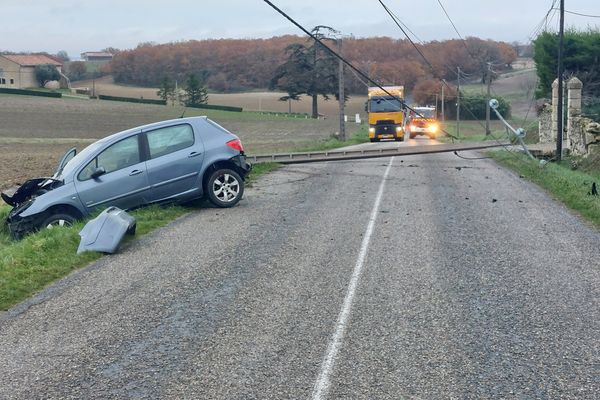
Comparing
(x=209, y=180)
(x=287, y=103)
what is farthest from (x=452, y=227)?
(x=287, y=103)

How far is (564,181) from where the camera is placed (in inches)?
724

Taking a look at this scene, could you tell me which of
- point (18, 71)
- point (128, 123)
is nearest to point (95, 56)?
point (18, 71)

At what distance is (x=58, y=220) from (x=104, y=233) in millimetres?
2352

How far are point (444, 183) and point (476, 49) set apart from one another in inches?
2415

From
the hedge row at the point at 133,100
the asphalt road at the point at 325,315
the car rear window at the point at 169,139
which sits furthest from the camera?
the hedge row at the point at 133,100

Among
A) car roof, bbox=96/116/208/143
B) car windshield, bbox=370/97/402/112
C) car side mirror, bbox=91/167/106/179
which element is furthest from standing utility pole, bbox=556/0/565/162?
car windshield, bbox=370/97/402/112

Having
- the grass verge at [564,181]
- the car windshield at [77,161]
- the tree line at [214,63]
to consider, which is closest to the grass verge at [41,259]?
the car windshield at [77,161]

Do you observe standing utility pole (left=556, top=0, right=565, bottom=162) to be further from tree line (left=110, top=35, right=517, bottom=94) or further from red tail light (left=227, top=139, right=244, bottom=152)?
tree line (left=110, top=35, right=517, bottom=94)

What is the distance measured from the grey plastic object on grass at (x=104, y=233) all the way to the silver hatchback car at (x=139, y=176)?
1.89 metres

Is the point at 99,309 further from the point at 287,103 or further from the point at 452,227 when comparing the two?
the point at 287,103

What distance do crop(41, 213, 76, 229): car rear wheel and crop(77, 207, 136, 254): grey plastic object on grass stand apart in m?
1.66

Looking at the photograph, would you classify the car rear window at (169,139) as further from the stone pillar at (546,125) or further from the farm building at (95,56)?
the farm building at (95,56)

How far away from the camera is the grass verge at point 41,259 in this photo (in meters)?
9.28

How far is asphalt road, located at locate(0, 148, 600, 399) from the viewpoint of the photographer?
242 inches
